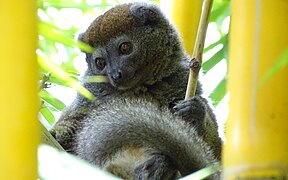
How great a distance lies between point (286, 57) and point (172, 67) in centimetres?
200

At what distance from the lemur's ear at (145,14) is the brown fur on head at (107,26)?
4 centimetres

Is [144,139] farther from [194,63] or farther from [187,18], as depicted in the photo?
[187,18]

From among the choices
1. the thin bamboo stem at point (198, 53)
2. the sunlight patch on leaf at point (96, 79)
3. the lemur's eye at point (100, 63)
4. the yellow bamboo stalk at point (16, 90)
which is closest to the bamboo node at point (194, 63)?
the thin bamboo stem at point (198, 53)

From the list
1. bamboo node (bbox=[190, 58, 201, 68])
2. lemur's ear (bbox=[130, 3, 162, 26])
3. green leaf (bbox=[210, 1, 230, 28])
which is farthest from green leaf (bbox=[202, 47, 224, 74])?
lemur's ear (bbox=[130, 3, 162, 26])

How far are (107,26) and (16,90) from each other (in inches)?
80.7

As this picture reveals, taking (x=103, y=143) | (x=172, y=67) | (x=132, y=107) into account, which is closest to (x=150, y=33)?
(x=172, y=67)

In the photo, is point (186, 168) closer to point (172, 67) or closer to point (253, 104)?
point (253, 104)

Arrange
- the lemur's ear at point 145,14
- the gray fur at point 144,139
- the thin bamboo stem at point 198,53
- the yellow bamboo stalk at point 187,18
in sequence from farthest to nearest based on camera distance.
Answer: the lemur's ear at point 145,14 → the yellow bamboo stalk at point 187,18 → the gray fur at point 144,139 → the thin bamboo stem at point 198,53

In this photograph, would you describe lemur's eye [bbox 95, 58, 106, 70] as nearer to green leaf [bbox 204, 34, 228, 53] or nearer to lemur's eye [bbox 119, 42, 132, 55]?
lemur's eye [bbox 119, 42, 132, 55]

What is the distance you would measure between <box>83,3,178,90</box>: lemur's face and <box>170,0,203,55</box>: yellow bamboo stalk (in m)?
0.14

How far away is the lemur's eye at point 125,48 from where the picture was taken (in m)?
2.88

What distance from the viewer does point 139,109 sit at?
76.2 inches

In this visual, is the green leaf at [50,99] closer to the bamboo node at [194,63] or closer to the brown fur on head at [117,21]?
the bamboo node at [194,63]

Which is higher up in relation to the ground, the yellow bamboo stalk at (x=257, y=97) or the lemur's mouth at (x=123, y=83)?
the lemur's mouth at (x=123, y=83)
